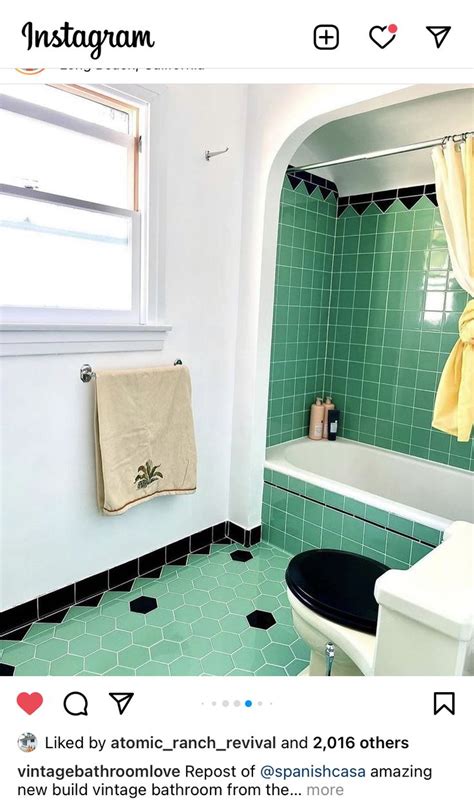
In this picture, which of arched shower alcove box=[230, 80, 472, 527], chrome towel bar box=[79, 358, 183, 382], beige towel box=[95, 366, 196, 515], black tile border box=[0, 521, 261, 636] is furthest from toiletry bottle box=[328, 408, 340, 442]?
chrome towel bar box=[79, 358, 183, 382]

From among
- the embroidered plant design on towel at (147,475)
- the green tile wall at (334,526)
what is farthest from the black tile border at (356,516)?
the embroidered plant design on towel at (147,475)

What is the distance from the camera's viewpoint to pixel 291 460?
104 inches

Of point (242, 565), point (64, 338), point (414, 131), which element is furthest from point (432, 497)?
point (64, 338)

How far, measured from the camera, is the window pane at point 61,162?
1.51 m

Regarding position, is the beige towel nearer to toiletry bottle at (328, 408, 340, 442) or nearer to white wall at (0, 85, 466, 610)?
white wall at (0, 85, 466, 610)

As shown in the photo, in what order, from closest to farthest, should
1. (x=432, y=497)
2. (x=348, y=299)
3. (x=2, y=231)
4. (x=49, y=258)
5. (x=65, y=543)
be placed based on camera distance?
(x=2, y=231), (x=49, y=258), (x=65, y=543), (x=432, y=497), (x=348, y=299)

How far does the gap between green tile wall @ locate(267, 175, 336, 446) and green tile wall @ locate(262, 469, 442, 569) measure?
41cm

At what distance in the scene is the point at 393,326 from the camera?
2664 millimetres
